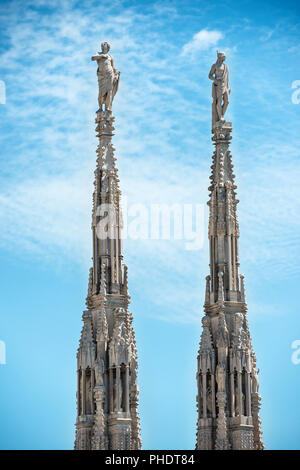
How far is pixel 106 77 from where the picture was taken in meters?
79.0

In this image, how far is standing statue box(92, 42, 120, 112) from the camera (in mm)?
79000

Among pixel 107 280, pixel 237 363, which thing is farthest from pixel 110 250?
pixel 237 363

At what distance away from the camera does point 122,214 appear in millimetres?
78250

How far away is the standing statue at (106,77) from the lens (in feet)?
259

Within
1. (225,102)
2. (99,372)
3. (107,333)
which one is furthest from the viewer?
(225,102)

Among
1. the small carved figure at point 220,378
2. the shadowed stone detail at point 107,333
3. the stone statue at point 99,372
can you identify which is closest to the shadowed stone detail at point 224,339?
the small carved figure at point 220,378

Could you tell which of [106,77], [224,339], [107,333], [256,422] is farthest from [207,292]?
[106,77]

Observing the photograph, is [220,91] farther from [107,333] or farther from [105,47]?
[107,333]

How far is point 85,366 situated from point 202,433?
5588 mm

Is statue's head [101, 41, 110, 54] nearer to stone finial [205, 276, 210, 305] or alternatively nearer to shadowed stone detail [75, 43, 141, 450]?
shadowed stone detail [75, 43, 141, 450]

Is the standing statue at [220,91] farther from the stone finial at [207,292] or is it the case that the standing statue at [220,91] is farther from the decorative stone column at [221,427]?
the decorative stone column at [221,427]
